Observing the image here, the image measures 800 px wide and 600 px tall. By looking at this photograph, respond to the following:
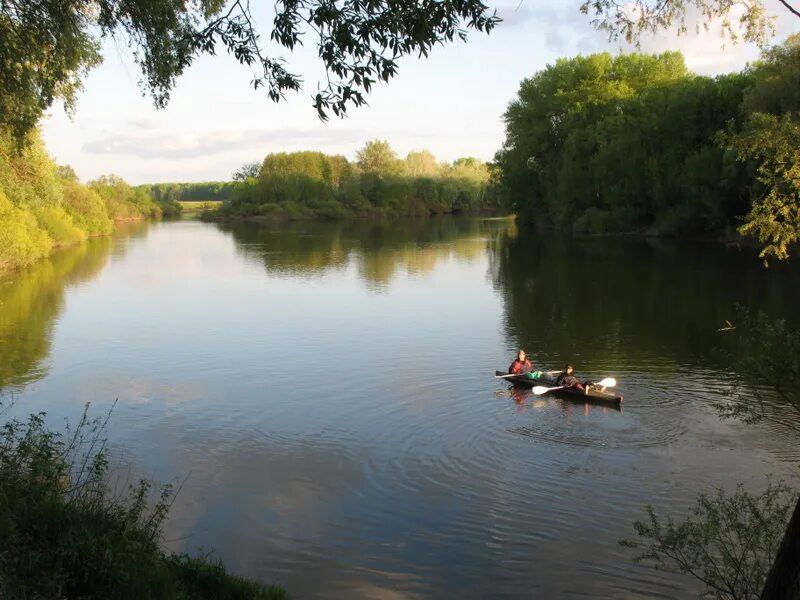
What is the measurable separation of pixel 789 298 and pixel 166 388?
79.5 ft

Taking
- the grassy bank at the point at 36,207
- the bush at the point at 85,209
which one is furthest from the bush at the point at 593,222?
the bush at the point at 85,209

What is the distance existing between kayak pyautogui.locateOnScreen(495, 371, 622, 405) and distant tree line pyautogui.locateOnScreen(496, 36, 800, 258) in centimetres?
2748

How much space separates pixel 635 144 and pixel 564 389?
160ft

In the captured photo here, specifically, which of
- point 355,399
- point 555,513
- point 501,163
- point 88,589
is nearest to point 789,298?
point 355,399

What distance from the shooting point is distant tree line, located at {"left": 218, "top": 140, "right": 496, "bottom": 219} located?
12938 cm

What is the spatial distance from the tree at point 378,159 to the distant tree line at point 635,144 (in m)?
50.3

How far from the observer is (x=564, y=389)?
1817cm

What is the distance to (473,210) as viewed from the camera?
145250 mm

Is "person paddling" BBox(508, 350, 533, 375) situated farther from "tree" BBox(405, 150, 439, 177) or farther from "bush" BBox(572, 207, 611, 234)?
"tree" BBox(405, 150, 439, 177)

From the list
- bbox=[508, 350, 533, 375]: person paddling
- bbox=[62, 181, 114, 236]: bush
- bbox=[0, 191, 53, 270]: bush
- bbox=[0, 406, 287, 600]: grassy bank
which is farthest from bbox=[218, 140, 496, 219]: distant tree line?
bbox=[0, 406, 287, 600]: grassy bank

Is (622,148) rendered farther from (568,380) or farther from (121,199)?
(121,199)

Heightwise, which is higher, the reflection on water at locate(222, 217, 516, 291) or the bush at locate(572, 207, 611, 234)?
the bush at locate(572, 207, 611, 234)

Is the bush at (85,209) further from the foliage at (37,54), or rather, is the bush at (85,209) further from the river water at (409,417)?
the foliage at (37,54)

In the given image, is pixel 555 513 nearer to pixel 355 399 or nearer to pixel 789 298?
pixel 355 399
